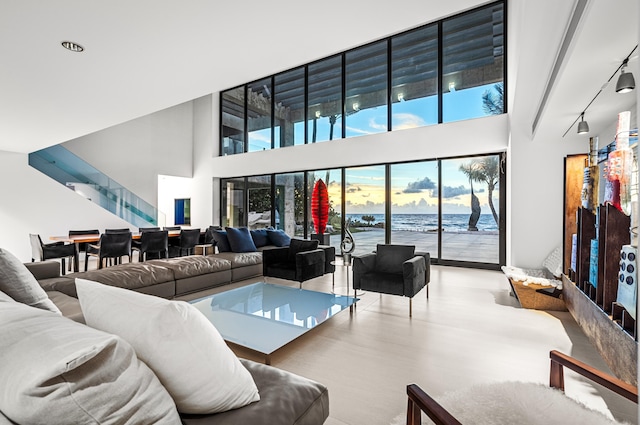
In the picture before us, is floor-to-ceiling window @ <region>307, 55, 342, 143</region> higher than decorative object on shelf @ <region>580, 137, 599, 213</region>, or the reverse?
floor-to-ceiling window @ <region>307, 55, 342, 143</region>

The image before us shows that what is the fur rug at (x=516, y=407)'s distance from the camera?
4.94ft

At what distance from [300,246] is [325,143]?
3700 mm

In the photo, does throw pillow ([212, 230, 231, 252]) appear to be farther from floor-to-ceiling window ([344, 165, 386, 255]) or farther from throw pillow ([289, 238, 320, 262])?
floor-to-ceiling window ([344, 165, 386, 255])

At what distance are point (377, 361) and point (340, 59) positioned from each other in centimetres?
740

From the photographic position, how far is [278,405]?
1.11 metres

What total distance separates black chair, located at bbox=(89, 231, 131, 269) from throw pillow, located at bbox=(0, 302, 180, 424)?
5.14 metres

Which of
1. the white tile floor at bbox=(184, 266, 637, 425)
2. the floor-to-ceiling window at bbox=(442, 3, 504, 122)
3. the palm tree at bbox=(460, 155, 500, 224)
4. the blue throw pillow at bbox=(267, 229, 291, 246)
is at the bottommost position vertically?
the white tile floor at bbox=(184, 266, 637, 425)

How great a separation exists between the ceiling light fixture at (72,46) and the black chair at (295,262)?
3.12m

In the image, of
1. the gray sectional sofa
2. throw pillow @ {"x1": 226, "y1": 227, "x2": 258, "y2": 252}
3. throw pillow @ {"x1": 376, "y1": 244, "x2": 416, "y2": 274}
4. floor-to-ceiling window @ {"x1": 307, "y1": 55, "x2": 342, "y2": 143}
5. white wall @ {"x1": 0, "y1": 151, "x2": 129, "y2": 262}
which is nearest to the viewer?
the gray sectional sofa

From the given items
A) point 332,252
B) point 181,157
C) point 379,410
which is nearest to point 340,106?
point 332,252

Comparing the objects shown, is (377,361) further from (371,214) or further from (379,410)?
(371,214)

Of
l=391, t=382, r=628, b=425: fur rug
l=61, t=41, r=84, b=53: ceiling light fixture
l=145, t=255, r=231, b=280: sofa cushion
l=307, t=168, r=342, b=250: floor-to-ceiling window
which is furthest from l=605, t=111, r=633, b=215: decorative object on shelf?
l=307, t=168, r=342, b=250: floor-to-ceiling window

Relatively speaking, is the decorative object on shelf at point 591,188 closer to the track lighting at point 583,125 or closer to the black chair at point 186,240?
the track lighting at point 583,125

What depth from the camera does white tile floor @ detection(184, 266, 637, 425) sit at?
78.3 inches
